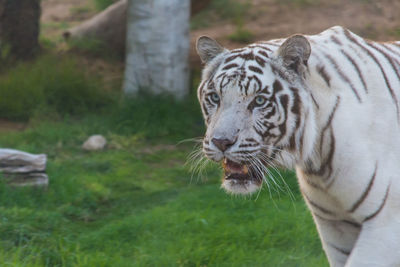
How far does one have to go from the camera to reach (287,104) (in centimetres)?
283

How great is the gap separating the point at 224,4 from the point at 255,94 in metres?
7.61

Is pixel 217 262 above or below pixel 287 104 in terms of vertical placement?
below

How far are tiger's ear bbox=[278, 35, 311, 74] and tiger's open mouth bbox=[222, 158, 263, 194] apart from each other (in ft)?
1.62

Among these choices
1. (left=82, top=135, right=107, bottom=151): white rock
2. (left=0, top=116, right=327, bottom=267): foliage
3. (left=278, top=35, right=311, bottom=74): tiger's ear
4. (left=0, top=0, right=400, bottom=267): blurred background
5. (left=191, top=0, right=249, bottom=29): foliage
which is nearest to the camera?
(left=278, top=35, right=311, bottom=74): tiger's ear

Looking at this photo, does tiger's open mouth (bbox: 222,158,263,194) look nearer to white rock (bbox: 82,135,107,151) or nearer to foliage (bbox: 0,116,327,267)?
foliage (bbox: 0,116,327,267)

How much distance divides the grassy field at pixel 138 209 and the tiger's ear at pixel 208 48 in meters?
1.23

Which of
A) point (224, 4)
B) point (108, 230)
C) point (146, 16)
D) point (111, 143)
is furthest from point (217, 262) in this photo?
point (224, 4)

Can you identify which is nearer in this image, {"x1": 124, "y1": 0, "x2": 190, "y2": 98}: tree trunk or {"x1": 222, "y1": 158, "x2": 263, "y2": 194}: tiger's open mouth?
{"x1": 222, "y1": 158, "x2": 263, "y2": 194}: tiger's open mouth

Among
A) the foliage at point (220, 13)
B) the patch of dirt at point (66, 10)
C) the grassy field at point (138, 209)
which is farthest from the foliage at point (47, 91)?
the patch of dirt at point (66, 10)

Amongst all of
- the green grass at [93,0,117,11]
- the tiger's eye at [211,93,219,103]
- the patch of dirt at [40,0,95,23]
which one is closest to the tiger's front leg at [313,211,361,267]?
the tiger's eye at [211,93,219,103]

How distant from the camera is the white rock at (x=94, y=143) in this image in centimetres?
645

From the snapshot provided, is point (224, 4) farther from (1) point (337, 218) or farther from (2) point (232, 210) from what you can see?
(1) point (337, 218)

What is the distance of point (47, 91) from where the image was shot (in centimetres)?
731

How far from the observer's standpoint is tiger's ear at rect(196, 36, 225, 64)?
3068mm
